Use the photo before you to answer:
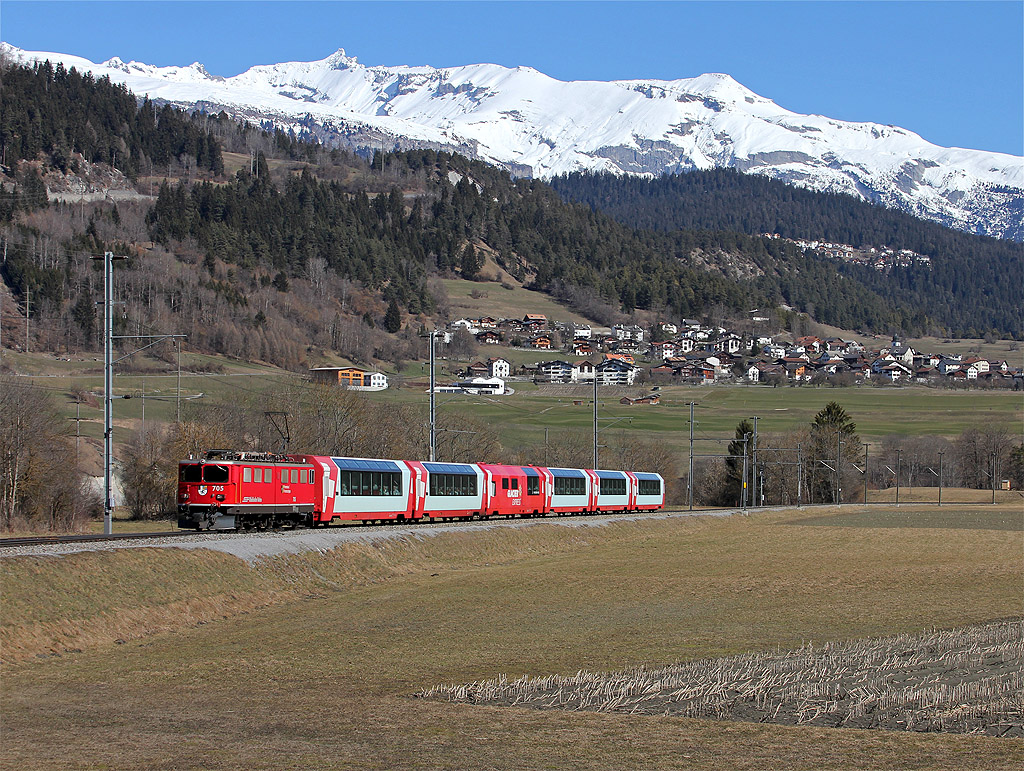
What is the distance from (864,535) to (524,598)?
38260 millimetres

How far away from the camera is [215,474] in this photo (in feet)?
144

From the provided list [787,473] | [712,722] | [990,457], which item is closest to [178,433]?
[712,722]

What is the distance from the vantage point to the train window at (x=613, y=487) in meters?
77.9

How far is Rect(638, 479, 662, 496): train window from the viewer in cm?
8569

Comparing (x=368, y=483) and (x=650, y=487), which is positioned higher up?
(x=368, y=483)

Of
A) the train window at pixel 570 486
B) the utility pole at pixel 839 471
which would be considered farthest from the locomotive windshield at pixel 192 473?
the utility pole at pixel 839 471

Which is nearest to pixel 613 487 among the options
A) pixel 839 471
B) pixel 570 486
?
pixel 570 486

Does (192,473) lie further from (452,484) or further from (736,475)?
(736,475)

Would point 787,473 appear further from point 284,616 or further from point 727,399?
point 284,616

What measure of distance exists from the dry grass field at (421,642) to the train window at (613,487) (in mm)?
24734

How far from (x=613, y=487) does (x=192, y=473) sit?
134ft

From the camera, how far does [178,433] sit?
7850 cm

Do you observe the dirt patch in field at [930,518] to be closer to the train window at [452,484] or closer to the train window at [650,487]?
the train window at [650,487]

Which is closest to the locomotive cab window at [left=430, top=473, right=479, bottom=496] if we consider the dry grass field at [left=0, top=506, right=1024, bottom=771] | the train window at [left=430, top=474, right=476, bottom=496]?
the train window at [left=430, top=474, right=476, bottom=496]
